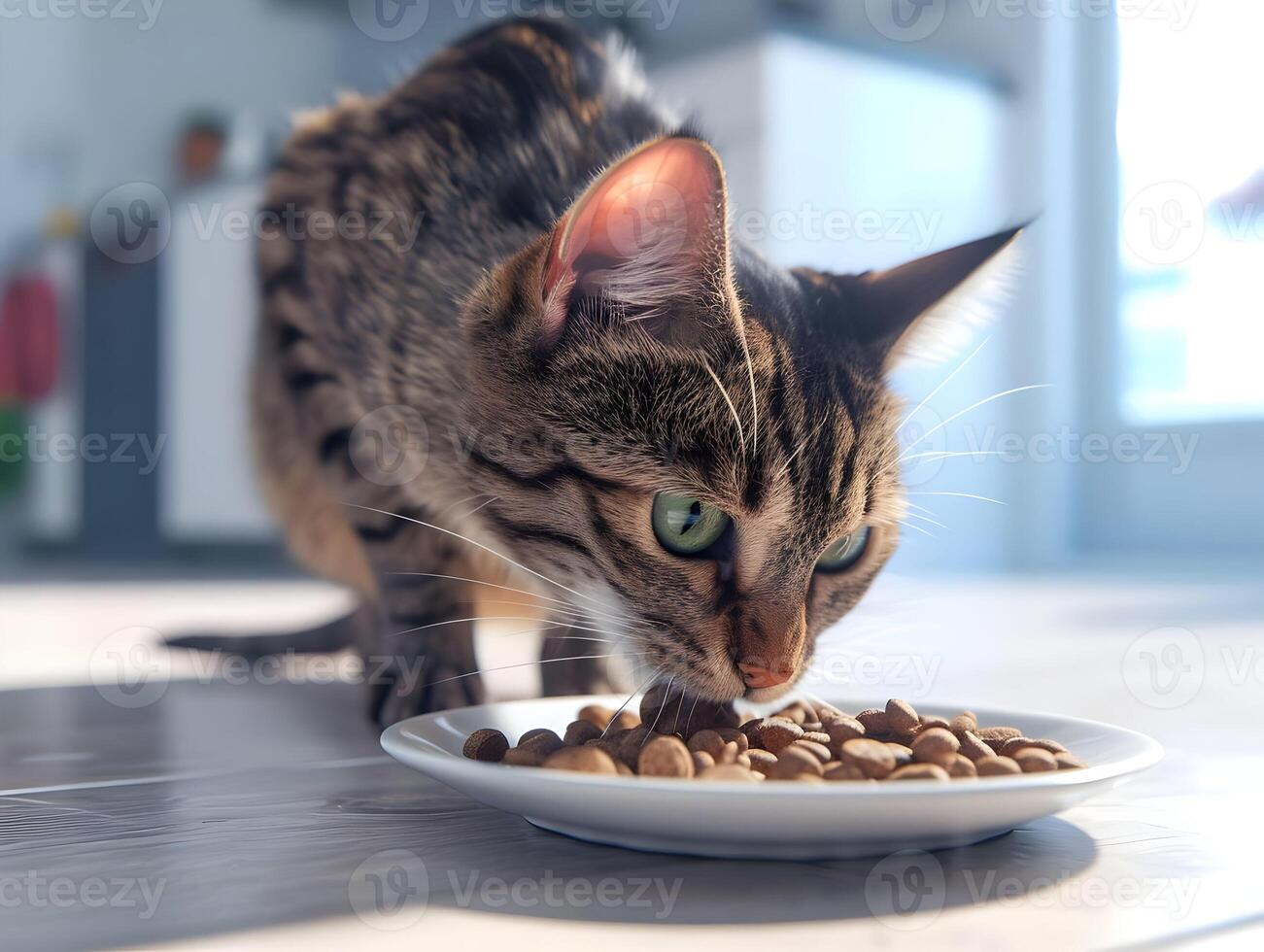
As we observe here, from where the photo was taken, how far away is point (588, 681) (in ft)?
4.60

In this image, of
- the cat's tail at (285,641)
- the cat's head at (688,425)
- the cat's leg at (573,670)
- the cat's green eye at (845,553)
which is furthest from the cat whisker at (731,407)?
the cat's tail at (285,641)

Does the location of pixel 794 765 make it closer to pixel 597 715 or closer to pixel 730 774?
pixel 730 774

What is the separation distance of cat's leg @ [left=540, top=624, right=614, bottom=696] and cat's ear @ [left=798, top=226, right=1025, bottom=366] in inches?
18.3

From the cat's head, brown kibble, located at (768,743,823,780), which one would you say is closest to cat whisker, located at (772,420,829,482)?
the cat's head

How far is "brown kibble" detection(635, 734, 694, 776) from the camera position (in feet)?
2.45

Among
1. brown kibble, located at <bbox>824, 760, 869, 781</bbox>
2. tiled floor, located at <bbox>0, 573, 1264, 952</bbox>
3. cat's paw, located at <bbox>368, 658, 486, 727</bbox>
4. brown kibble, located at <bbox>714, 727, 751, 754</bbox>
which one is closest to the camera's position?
tiled floor, located at <bbox>0, 573, 1264, 952</bbox>

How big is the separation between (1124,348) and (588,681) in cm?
352

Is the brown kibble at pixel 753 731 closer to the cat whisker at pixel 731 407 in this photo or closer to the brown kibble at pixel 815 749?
the brown kibble at pixel 815 749

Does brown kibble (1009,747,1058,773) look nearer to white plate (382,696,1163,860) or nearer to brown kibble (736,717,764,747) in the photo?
white plate (382,696,1163,860)

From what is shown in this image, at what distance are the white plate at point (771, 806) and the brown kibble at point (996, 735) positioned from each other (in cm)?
9

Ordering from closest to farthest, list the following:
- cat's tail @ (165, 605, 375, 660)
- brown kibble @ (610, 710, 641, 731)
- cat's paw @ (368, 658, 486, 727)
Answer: brown kibble @ (610, 710, 641, 731), cat's paw @ (368, 658, 486, 727), cat's tail @ (165, 605, 375, 660)

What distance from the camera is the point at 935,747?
0.77 meters

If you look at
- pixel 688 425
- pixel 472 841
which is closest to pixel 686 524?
pixel 688 425

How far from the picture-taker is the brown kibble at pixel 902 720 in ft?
2.87
